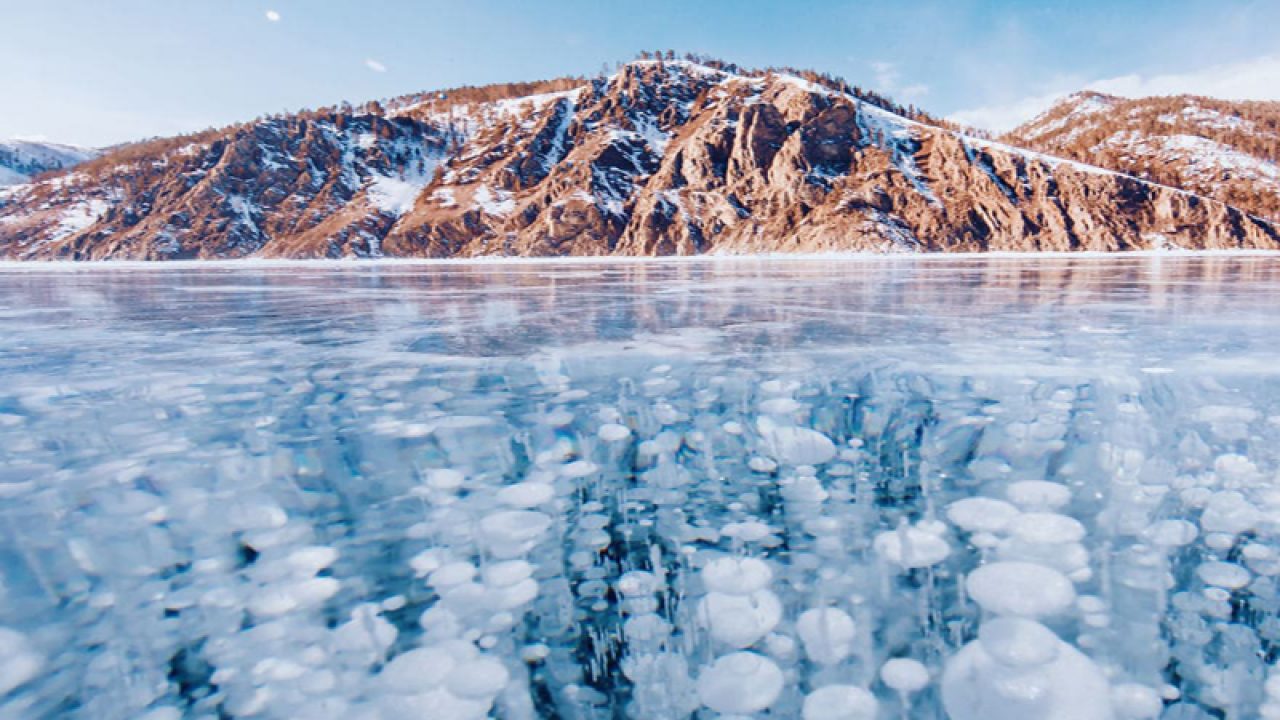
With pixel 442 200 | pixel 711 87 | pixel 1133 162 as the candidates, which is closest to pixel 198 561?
pixel 442 200

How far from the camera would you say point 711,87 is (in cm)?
10050

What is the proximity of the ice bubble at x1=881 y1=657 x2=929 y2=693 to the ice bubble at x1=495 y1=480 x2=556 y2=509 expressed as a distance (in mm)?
1658

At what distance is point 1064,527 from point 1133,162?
394ft

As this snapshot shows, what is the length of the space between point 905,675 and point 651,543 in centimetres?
105

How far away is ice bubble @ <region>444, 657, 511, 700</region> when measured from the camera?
69.1 inches

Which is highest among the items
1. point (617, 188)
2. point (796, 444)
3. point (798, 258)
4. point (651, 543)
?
point (617, 188)

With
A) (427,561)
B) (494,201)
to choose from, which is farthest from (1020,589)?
(494,201)

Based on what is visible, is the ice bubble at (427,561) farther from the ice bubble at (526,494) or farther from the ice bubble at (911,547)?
the ice bubble at (911,547)

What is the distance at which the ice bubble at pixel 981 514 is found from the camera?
2596 millimetres

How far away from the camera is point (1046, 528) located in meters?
2.55

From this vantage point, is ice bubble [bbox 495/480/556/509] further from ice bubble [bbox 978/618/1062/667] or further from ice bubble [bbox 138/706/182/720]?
ice bubble [bbox 978/618/1062/667]

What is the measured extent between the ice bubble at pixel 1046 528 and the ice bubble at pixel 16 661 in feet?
11.3

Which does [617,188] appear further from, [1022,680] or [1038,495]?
[1022,680]

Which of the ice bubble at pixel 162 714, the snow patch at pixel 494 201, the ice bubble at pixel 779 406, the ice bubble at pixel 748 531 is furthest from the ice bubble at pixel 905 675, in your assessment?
the snow patch at pixel 494 201
